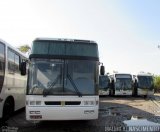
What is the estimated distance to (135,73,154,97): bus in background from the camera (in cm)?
3728

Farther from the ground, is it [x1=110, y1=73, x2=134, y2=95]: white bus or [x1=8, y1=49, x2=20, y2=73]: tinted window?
[x1=8, y1=49, x2=20, y2=73]: tinted window

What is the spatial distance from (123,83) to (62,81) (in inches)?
1031

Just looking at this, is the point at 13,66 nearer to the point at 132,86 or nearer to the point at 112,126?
the point at 112,126

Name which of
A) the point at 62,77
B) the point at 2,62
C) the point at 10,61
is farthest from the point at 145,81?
the point at 2,62

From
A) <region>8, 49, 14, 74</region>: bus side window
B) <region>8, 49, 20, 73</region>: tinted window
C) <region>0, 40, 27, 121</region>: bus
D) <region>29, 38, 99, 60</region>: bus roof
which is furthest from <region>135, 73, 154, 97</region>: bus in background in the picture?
<region>29, 38, 99, 60</region>: bus roof

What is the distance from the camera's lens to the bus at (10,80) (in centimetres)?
1277

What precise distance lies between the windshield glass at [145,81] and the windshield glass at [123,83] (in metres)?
1.16

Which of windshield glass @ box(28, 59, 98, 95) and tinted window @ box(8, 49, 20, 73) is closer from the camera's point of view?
windshield glass @ box(28, 59, 98, 95)

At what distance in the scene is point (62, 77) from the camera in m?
12.1

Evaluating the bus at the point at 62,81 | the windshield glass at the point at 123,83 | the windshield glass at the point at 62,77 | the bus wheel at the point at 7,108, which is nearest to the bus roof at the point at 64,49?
the bus at the point at 62,81

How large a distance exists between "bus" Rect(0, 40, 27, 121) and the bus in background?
22766mm

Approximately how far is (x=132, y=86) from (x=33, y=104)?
2774 cm

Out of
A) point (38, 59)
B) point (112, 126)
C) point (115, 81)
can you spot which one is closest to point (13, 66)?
point (38, 59)

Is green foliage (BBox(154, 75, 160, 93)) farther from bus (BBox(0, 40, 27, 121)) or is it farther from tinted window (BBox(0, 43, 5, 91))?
tinted window (BBox(0, 43, 5, 91))
